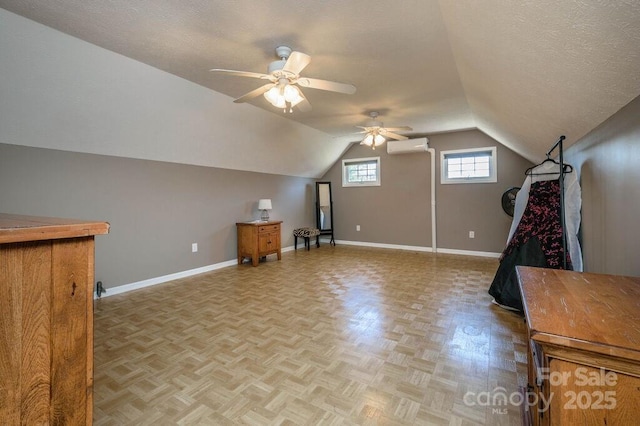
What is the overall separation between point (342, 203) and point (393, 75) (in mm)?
4158

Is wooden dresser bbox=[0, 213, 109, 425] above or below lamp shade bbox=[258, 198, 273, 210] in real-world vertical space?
below

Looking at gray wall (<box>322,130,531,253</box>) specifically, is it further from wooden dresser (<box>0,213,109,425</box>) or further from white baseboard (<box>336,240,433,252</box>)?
wooden dresser (<box>0,213,109,425</box>)

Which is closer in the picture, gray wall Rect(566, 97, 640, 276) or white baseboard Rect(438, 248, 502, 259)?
gray wall Rect(566, 97, 640, 276)

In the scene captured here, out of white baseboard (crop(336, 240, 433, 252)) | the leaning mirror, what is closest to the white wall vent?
the leaning mirror

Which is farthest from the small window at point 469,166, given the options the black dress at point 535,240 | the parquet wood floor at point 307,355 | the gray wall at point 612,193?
the gray wall at point 612,193

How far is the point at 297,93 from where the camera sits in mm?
2393

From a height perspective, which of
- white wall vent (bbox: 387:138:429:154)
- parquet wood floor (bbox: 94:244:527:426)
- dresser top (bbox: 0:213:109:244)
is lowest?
parquet wood floor (bbox: 94:244:527:426)

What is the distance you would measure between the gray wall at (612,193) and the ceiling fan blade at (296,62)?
1866mm

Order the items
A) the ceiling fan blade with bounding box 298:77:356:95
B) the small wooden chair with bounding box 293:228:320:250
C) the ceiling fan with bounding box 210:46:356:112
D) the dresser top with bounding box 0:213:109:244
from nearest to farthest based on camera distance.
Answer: the dresser top with bounding box 0:213:109:244 < the ceiling fan with bounding box 210:46:356:112 < the ceiling fan blade with bounding box 298:77:356:95 < the small wooden chair with bounding box 293:228:320:250

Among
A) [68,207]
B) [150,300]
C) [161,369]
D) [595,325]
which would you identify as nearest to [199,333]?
[161,369]

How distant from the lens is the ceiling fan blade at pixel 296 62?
1958 millimetres

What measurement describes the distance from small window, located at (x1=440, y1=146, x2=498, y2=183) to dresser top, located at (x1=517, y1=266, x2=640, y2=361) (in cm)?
454

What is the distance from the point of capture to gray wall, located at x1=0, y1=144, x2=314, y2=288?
2859 mm

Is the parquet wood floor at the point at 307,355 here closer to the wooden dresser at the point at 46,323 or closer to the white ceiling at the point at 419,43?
the wooden dresser at the point at 46,323
